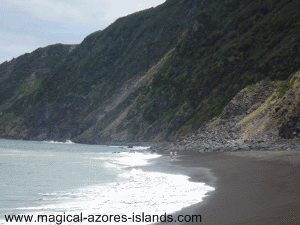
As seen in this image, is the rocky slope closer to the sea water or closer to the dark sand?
the dark sand

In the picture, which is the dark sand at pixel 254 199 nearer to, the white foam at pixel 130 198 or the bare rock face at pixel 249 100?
the white foam at pixel 130 198

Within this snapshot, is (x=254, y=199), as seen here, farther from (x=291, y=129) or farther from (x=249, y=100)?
(x=249, y=100)

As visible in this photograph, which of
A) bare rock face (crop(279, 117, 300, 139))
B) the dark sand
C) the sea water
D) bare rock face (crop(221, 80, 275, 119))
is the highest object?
bare rock face (crop(221, 80, 275, 119))

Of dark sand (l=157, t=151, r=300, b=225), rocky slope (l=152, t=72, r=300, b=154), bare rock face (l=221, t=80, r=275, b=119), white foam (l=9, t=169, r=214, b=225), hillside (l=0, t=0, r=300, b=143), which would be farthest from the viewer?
hillside (l=0, t=0, r=300, b=143)

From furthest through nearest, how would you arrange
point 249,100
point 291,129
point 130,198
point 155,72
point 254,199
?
point 155,72, point 249,100, point 291,129, point 130,198, point 254,199

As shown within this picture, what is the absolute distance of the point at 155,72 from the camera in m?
91.2

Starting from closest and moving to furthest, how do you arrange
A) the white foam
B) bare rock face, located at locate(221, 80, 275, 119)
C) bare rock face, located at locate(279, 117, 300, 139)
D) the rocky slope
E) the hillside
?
the white foam, bare rock face, located at locate(279, 117, 300, 139), the rocky slope, bare rock face, located at locate(221, 80, 275, 119), the hillside

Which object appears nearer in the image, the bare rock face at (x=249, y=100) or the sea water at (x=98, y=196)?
the sea water at (x=98, y=196)

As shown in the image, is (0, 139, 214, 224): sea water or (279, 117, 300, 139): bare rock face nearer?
(0, 139, 214, 224): sea water

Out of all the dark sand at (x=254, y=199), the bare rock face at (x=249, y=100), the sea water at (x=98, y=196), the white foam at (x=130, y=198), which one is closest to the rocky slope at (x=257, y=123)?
the bare rock face at (x=249, y=100)

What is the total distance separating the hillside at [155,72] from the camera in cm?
4950

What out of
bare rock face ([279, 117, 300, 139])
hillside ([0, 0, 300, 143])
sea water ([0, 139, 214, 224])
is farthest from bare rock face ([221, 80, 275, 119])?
sea water ([0, 139, 214, 224])

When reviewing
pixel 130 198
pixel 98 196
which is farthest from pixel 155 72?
pixel 130 198

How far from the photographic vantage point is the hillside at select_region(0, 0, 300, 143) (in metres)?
49.5
